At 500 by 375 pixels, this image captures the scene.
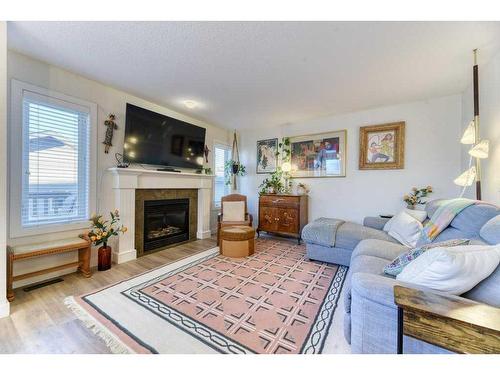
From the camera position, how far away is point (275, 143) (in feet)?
14.9

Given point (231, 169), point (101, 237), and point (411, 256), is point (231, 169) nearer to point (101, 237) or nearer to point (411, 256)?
point (101, 237)

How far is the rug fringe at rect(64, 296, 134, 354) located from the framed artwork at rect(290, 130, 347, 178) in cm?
363

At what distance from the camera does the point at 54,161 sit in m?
2.35

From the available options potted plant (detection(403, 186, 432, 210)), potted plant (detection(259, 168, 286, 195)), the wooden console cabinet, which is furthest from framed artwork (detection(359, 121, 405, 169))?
potted plant (detection(259, 168, 286, 195))

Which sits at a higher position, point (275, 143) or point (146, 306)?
point (275, 143)

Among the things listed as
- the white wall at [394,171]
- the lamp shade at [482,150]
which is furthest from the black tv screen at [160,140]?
the lamp shade at [482,150]

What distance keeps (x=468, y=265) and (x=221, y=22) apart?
2147 mm

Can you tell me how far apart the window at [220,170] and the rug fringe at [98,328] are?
116 inches

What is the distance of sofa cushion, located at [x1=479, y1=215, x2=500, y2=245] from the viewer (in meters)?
1.30

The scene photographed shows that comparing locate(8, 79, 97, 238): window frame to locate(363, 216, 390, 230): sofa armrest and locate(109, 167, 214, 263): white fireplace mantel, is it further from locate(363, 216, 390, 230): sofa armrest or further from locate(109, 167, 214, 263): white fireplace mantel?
locate(363, 216, 390, 230): sofa armrest

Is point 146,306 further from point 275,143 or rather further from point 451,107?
point 451,107

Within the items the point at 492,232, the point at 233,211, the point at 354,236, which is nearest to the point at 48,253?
the point at 233,211

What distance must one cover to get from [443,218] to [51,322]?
3379 mm
